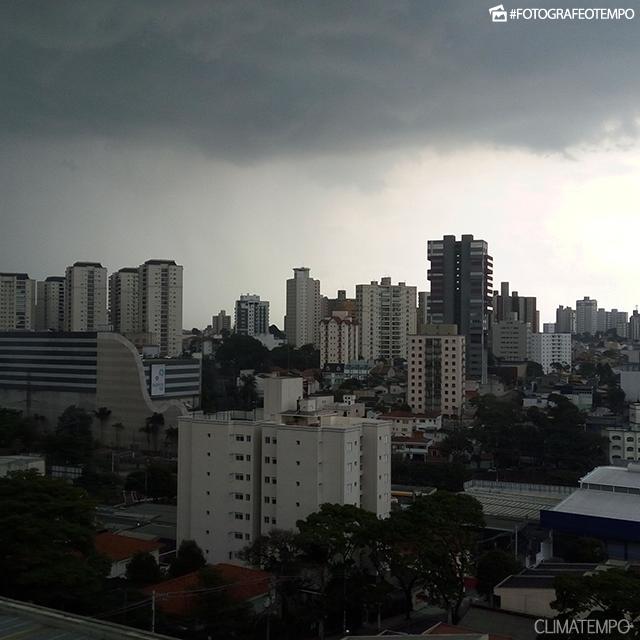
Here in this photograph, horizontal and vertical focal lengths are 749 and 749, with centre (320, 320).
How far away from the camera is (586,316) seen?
40.0 meters

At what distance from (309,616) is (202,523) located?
2023mm

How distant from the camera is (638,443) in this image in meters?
11.8

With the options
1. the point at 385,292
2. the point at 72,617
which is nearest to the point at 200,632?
the point at 72,617

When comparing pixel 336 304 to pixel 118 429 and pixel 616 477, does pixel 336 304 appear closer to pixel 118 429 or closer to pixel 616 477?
pixel 118 429

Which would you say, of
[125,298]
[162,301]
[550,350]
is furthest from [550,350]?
[125,298]

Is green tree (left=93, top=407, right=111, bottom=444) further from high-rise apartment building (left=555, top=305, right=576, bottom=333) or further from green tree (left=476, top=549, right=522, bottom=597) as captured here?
high-rise apartment building (left=555, top=305, right=576, bottom=333)

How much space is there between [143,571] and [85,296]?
14527 millimetres

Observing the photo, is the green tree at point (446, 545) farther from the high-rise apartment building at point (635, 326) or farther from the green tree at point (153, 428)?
the high-rise apartment building at point (635, 326)

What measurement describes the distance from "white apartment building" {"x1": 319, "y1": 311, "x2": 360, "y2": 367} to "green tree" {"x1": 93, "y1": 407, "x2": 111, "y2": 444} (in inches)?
429

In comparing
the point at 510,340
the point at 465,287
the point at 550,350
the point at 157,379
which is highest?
the point at 465,287

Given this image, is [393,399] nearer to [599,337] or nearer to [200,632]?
[200,632]

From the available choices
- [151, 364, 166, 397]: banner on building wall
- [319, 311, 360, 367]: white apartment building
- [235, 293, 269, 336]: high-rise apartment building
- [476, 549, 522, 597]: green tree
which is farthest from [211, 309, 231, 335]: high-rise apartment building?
[476, 549, 522, 597]: green tree

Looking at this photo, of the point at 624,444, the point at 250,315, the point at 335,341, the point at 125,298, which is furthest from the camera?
the point at 250,315

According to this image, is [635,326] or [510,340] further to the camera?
[635,326]
